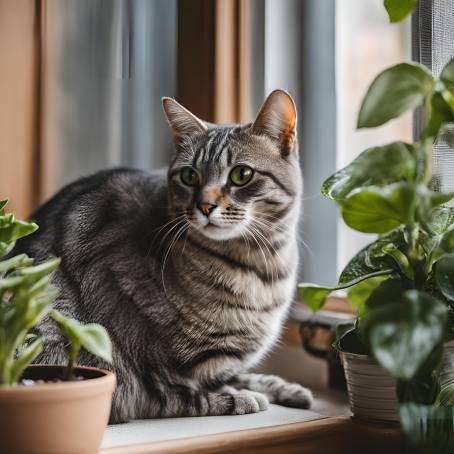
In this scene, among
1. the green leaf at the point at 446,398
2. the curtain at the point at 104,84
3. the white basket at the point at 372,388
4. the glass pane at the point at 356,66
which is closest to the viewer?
the green leaf at the point at 446,398

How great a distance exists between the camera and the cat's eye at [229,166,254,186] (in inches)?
52.9

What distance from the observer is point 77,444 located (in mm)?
845

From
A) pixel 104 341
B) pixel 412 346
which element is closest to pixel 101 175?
pixel 104 341

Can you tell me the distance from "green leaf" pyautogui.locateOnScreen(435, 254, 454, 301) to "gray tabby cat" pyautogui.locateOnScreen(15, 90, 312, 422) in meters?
0.50

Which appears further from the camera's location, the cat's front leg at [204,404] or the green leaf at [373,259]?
the cat's front leg at [204,404]

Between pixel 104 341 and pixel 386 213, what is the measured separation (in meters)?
0.41

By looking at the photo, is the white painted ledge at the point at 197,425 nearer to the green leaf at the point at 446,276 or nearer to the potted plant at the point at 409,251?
the potted plant at the point at 409,251

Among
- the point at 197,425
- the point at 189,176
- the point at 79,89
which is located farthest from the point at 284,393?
the point at 79,89

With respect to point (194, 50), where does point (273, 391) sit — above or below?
below

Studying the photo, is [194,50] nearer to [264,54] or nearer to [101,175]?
[264,54]

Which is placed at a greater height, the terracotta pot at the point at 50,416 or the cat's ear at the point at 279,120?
the cat's ear at the point at 279,120

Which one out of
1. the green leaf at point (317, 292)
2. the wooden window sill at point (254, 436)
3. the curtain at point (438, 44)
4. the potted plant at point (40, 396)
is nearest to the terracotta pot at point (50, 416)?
the potted plant at point (40, 396)

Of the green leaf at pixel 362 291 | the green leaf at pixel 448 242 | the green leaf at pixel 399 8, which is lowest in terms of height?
the green leaf at pixel 362 291

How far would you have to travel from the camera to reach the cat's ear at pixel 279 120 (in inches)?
52.1
